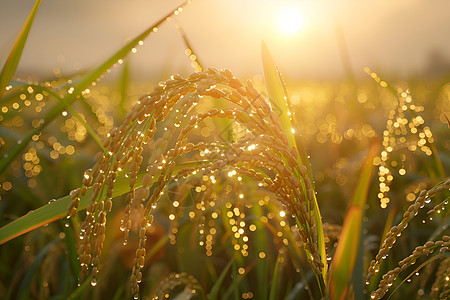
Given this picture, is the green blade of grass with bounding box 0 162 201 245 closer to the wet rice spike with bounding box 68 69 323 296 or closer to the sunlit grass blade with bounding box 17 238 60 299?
the wet rice spike with bounding box 68 69 323 296

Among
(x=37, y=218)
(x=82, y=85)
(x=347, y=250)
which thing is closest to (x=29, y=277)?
(x=37, y=218)

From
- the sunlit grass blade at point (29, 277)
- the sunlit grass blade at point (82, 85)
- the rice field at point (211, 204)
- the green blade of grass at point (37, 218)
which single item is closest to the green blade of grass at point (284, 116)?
the rice field at point (211, 204)

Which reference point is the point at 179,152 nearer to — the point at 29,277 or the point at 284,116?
the point at 284,116

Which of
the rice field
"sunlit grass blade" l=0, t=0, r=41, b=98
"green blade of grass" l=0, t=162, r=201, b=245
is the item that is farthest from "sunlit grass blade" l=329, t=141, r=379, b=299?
"sunlit grass blade" l=0, t=0, r=41, b=98

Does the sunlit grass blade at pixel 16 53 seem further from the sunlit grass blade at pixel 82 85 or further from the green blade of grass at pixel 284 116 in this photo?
the green blade of grass at pixel 284 116

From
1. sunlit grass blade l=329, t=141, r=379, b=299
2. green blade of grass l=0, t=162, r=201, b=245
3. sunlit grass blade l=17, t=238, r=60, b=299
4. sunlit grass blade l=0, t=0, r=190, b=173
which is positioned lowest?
sunlit grass blade l=329, t=141, r=379, b=299

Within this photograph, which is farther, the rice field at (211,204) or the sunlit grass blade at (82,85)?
the sunlit grass blade at (82,85)

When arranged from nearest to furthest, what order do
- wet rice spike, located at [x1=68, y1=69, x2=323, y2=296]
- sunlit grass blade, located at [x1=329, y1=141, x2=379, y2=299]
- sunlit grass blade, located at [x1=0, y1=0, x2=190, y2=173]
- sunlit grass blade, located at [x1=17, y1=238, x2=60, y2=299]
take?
wet rice spike, located at [x1=68, y1=69, x2=323, y2=296] < sunlit grass blade, located at [x1=329, y1=141, x2=379, y2=299] < sunlit grass blade, located at [x1=0, y1=0, x2=190, y2=173] < sunlit grass blade, located at [x1=17, y1=238, x2=60, y2=299]
